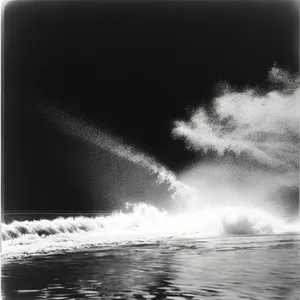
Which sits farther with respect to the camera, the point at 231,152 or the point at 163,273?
the point at 231,152

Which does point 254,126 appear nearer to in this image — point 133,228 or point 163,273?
point 163,273

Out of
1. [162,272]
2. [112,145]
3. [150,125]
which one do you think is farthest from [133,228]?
[162,272]

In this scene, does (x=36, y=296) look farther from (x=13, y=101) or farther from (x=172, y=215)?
(x=172, y=215)

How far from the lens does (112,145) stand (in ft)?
27.5

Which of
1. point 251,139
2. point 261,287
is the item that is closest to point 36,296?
point 261,287

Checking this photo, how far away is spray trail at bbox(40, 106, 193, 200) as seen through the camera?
25.9 feet

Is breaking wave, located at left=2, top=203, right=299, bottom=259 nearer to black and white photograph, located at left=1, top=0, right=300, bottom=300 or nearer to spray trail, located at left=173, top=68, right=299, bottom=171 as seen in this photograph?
black and white photograph, located at left=1, top=0, right=300, bottom=300

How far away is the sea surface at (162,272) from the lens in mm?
5480

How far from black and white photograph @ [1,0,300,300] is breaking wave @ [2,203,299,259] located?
10.0 inches

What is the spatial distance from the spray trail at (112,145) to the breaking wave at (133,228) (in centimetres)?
66

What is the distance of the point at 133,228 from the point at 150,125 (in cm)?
514

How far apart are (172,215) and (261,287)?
4.29 metres

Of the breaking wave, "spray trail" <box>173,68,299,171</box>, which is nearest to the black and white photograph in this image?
"spray trail" <box>173,68,299,171</box>

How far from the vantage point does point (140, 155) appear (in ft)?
27.6
